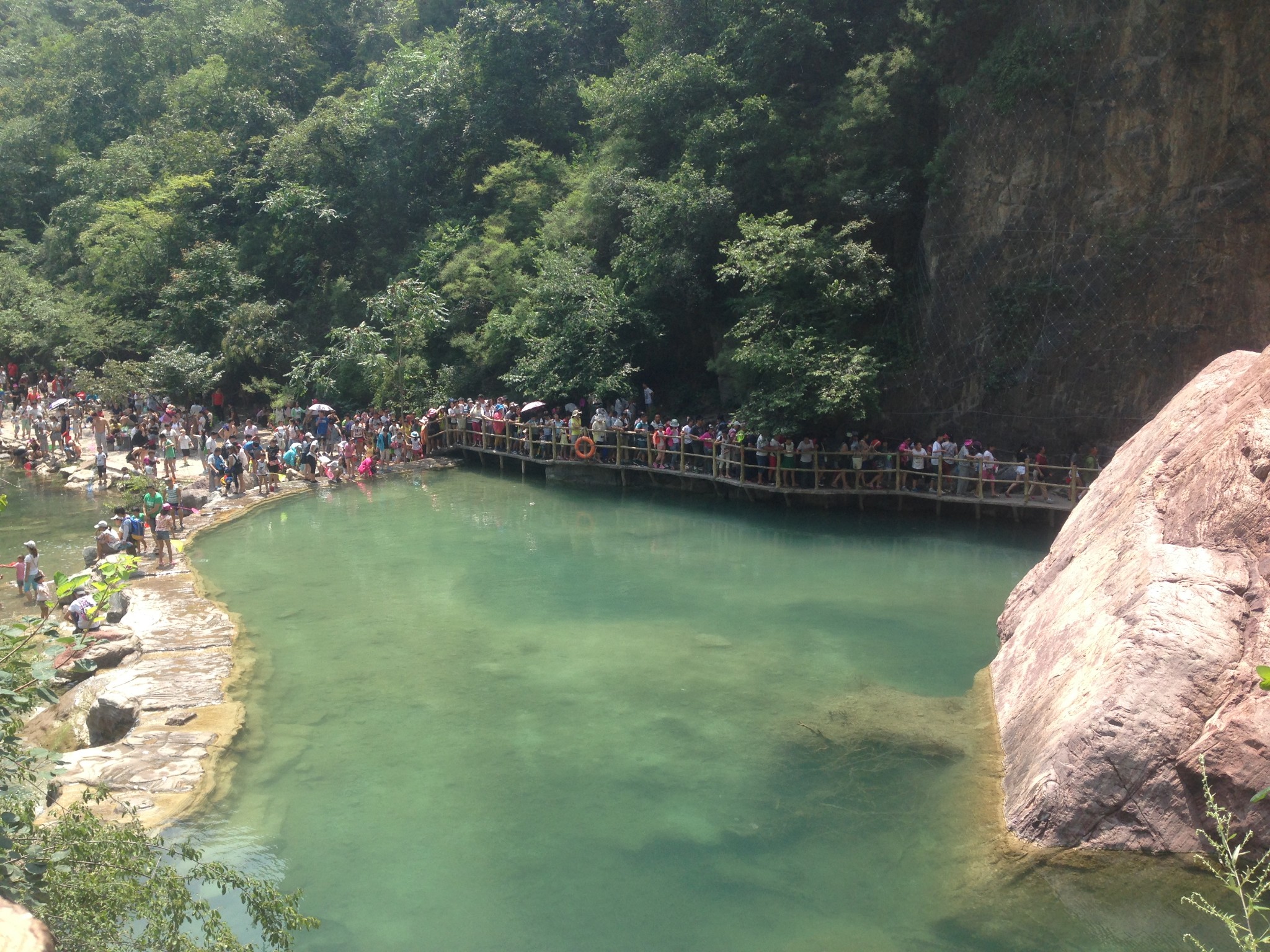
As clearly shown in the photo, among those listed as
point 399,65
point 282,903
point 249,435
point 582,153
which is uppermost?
point 399,65

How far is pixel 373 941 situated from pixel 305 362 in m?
24.5

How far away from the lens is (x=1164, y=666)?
29.7 ft

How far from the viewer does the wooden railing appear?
784 inches

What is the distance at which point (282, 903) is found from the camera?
6.30m

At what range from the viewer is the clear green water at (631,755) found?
8.52 metres

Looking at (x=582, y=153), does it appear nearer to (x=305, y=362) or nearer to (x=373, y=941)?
(x=305, y=362)

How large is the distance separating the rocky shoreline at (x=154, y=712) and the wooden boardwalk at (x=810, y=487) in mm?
10290

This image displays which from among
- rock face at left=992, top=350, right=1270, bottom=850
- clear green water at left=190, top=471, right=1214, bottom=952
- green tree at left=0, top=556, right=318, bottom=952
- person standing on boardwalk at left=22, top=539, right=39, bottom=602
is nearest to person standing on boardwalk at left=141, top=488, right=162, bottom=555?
clear green water at left=190, top=471, right=1214, bottom=952

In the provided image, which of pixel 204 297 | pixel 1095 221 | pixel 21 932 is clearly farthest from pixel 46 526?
pixel 1095 221

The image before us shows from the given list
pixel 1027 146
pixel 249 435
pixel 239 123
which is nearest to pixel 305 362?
pixel 249 435

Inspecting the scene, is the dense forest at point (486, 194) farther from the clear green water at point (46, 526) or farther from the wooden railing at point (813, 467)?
the clear green water at point (46, 526)

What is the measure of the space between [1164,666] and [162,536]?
14968 mm

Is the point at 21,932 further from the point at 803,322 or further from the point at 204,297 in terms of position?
the point at 204,297

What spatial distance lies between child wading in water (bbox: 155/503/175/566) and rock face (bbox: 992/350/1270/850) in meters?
13.4
